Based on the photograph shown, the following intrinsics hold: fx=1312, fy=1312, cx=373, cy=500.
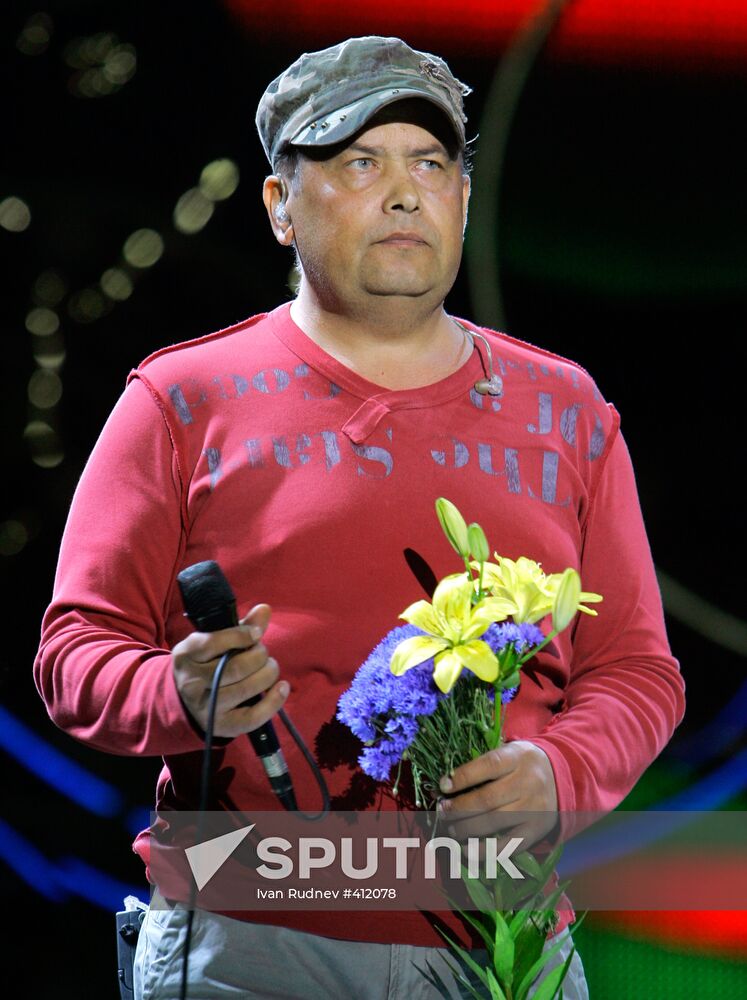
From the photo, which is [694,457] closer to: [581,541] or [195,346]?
[581,541]

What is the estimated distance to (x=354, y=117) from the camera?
168 cm

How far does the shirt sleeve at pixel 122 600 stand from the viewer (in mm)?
1457

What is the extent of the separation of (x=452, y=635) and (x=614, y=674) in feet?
1.48

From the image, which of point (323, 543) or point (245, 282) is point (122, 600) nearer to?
point (323, 543)

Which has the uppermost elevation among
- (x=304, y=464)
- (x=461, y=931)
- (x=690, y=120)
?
(x=690, y=120)

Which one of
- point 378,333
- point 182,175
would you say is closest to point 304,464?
point 378,333

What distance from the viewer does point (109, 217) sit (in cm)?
248

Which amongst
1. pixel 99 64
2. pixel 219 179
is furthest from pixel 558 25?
pixel 99 64

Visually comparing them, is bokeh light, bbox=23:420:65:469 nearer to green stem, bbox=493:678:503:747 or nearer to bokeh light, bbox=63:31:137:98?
bokeh light, bbox=63:31:137:98

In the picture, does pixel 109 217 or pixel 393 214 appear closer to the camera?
pixel 393 214

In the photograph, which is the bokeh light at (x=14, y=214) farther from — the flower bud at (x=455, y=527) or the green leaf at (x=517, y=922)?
the green leaf at (x=517, y=922)

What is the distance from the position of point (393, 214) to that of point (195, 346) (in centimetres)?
33

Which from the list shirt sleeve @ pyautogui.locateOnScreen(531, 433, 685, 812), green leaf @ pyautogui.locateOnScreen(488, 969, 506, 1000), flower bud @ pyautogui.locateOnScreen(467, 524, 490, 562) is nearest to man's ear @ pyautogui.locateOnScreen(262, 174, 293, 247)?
shirt sleeve @ pyautogui.locateOnScreen(531, 433, 685, 812)

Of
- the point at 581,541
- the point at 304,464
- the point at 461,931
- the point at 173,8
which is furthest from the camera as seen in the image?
the point at 173,8
